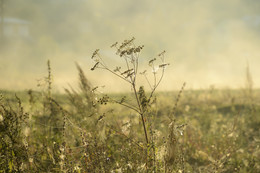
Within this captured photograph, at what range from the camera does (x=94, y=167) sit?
258 cm

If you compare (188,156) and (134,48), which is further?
(188,156)

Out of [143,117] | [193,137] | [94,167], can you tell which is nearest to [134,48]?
[143,117]

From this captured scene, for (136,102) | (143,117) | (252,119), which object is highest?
(136,102)

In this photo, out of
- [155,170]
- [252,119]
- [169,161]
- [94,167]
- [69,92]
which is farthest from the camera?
[252,119]

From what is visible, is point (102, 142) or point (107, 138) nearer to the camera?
point (102, 142)

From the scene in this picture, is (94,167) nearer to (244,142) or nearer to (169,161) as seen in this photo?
(169,161)

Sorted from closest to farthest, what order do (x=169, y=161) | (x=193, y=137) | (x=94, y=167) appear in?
(x=169, y=161) → (x=94, y=167) → (x=193, y=137)

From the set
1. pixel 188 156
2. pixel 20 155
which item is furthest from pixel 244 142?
pixel 20 155

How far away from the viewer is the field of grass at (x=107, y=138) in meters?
2.15

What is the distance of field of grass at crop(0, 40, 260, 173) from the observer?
7.06 ft

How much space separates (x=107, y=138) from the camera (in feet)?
11.2

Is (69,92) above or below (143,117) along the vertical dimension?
above

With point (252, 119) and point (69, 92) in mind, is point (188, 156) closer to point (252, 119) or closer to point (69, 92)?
point (69, 92)

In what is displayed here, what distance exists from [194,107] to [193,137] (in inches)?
197
